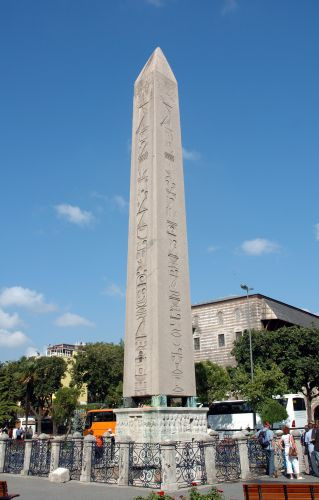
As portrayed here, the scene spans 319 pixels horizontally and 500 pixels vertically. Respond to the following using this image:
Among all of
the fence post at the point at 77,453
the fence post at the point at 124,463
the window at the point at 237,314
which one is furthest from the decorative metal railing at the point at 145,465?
the window at the point at 237,314

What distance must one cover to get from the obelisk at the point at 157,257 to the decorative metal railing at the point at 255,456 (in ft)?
6.33

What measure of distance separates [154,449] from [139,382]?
1.81 m

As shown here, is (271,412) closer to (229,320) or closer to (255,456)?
(229,320)

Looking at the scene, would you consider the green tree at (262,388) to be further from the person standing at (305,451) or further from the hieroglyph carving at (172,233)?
the hieroglyph carving at (172,233)

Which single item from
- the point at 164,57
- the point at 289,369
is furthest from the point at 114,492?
the point at 289,369

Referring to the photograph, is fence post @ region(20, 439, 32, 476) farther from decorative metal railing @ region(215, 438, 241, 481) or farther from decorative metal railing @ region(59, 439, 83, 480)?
decorative metal railing @ region(215, 438, 241, 481)

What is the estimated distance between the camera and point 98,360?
144 ft

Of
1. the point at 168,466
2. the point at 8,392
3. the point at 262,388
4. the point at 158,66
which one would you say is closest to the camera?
the point at 168,466

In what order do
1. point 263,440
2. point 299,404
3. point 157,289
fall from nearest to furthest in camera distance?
point 263,440 → point 157,289 → point 299,404

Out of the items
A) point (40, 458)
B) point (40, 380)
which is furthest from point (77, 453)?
point (40, 380)

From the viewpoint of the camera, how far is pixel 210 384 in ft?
114

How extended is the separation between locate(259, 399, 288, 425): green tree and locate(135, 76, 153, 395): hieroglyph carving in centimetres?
1933

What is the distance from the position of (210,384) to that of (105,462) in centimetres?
2325

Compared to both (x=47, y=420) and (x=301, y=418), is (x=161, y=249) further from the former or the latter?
(x=47, y=420)
